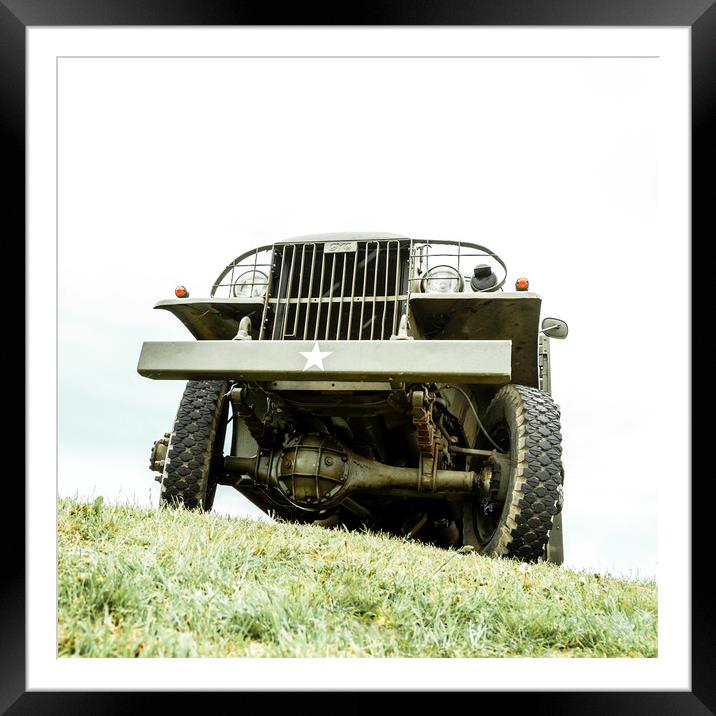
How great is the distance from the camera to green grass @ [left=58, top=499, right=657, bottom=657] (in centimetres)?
265

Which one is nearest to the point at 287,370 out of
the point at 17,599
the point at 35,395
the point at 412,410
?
the point at 412,410

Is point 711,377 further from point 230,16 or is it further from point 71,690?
point 71,690

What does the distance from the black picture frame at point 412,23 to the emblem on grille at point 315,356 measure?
141 cm

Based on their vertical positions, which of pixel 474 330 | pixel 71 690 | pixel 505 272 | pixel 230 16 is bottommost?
pixel 71 690

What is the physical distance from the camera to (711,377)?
318 centimetres

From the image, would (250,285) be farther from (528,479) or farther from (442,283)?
(528,479)

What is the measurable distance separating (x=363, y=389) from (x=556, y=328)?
1901 mm

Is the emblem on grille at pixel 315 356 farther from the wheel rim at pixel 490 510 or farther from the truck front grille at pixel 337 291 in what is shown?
the wheel rim at pixel 490 510

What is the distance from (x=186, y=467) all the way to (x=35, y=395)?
6.70 feet

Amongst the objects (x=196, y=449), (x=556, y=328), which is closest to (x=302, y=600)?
(x=196, y=449)

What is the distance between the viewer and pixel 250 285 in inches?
197

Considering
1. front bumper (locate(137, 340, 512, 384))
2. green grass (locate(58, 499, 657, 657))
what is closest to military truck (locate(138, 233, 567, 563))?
front bumper (locate(137, 340, 512, 384))

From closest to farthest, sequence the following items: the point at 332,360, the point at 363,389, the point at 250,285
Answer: the point at 332,360 → the point at 363,389 → the point at 250,285

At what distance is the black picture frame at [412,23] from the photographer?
3018 millimetres
